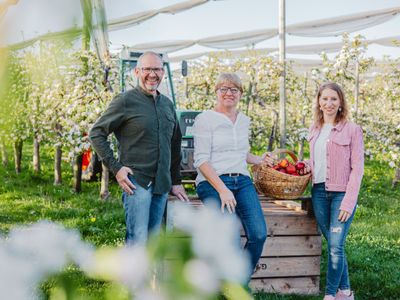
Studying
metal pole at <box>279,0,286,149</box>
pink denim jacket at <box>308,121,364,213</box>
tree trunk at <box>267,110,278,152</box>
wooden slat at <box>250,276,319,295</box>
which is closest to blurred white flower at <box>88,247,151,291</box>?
pink denim jacket at <box>308,121,364,213</box>

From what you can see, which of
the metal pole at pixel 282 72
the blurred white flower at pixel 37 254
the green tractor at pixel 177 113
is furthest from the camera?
the green tractor at pixel 177 113

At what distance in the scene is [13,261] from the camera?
282 millimetres

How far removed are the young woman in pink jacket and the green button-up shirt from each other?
865 millimetres

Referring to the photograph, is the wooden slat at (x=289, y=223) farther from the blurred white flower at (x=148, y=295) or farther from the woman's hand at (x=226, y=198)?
the blurred white flower at (x=148, y=295)

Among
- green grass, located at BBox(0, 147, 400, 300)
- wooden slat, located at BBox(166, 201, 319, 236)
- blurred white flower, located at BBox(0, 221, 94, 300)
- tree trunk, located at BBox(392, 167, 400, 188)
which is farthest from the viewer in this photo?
tree trunk, located at BBox(392, 167, 400, 188)

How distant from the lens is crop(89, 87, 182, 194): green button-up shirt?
2.70 meters

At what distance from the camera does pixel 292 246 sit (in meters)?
3.63

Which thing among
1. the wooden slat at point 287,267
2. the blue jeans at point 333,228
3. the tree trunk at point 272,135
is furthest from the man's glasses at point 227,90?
the tree trunk at point 272,135

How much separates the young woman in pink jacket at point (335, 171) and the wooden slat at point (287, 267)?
17.9 inches

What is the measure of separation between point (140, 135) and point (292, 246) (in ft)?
4.81

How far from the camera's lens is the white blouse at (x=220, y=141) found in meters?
2.89

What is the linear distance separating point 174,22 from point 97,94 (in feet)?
22.7

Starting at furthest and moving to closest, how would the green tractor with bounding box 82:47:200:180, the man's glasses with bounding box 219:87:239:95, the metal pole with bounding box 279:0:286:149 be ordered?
1. the green tractor with bounding box 82:47:200:180
2. the metal pole with bounding box 279:0:286:149
3. the man's glasses with bounding box 219:87:239:95

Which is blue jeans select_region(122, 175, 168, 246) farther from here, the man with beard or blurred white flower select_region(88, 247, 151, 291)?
blurred white flower select_region(88, 247, 151, 291)
